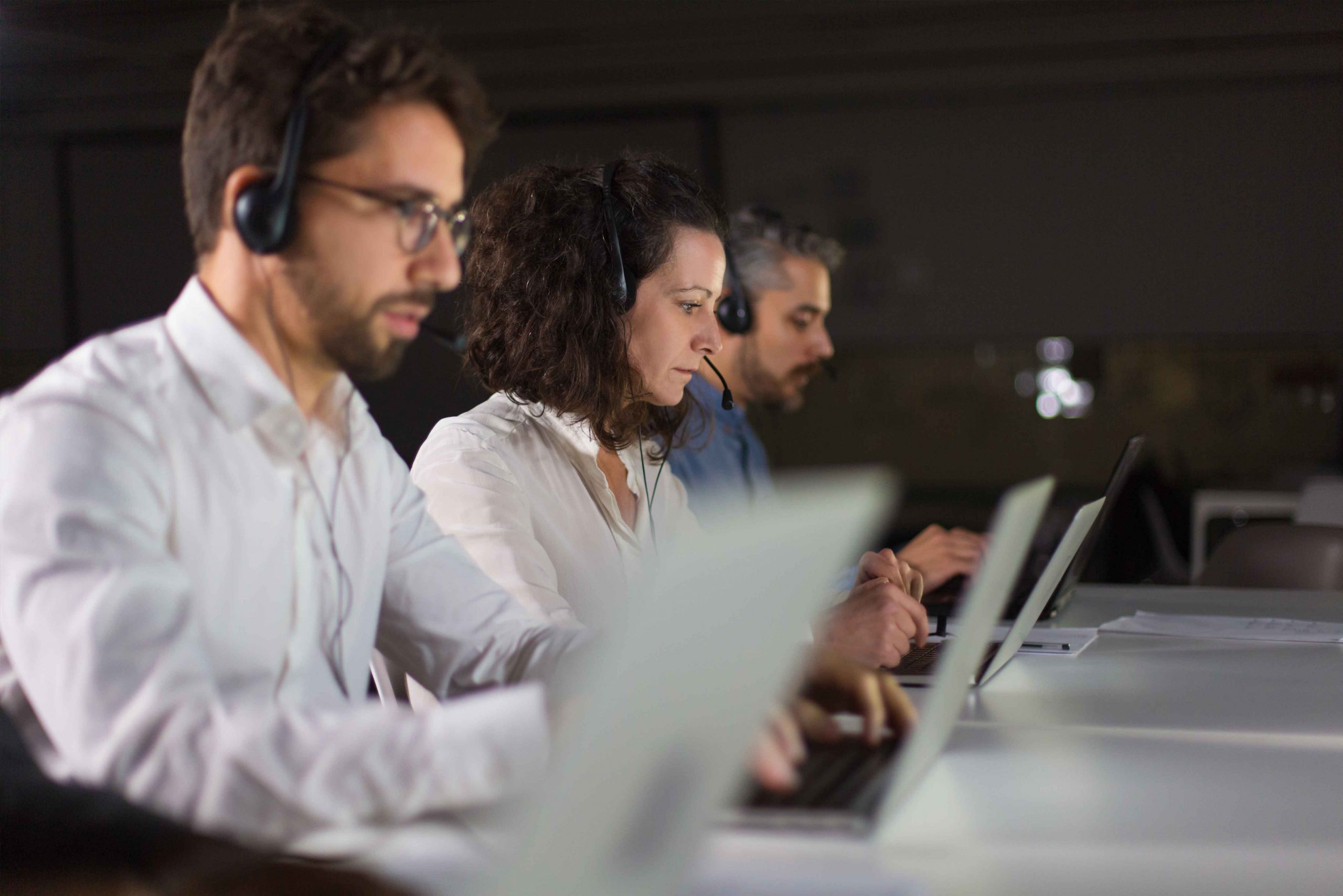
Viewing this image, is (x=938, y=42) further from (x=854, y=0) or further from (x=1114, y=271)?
(x=1114, y=271)

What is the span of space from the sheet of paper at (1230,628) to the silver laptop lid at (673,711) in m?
1.28

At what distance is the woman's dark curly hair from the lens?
5.48 feet

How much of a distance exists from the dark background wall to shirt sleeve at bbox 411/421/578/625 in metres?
3.19

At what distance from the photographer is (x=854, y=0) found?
4250 mm

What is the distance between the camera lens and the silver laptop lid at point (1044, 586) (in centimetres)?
135

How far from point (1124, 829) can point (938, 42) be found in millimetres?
4403

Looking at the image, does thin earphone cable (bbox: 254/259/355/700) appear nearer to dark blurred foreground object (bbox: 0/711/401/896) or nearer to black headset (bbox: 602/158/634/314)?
dark blurred foreground object (bbox: 0/711/401/896)

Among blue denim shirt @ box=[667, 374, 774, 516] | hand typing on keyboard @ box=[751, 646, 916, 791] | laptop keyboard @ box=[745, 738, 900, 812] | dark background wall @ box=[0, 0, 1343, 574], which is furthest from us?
dark background wall @ box=[0, 0, 1343, 574]

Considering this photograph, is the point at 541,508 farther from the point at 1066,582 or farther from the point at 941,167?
the point at 941,167

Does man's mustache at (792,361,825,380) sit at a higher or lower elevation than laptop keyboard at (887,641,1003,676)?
higher

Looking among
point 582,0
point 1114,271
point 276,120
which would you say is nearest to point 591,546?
point 276,120

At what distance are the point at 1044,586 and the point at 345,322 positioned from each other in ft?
2.68

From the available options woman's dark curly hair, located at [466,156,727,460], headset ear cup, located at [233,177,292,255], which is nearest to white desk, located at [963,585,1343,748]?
woman's dark curly hair, located at [466,156,727,460]

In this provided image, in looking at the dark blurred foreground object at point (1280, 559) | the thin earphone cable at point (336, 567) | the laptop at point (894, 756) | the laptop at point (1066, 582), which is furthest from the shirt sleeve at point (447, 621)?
the dark blurred foreground object at point (1280, 559)
